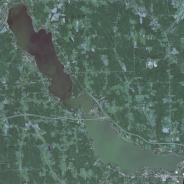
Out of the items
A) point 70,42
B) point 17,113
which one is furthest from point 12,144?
point 70,42

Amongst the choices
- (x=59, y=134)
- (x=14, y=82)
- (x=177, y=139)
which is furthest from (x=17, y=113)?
(x=177, y=139)

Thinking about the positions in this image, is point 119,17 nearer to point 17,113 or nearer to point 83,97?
point 83,97

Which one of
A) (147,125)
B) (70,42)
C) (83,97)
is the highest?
(70,42)

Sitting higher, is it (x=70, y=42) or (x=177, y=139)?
(x=70, y=42)

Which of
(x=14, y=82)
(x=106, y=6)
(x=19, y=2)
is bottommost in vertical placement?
(x=14, y=82)

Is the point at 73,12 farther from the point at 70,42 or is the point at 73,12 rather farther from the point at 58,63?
the point at 58,63

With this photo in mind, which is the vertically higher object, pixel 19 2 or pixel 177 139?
pixel 19 2
